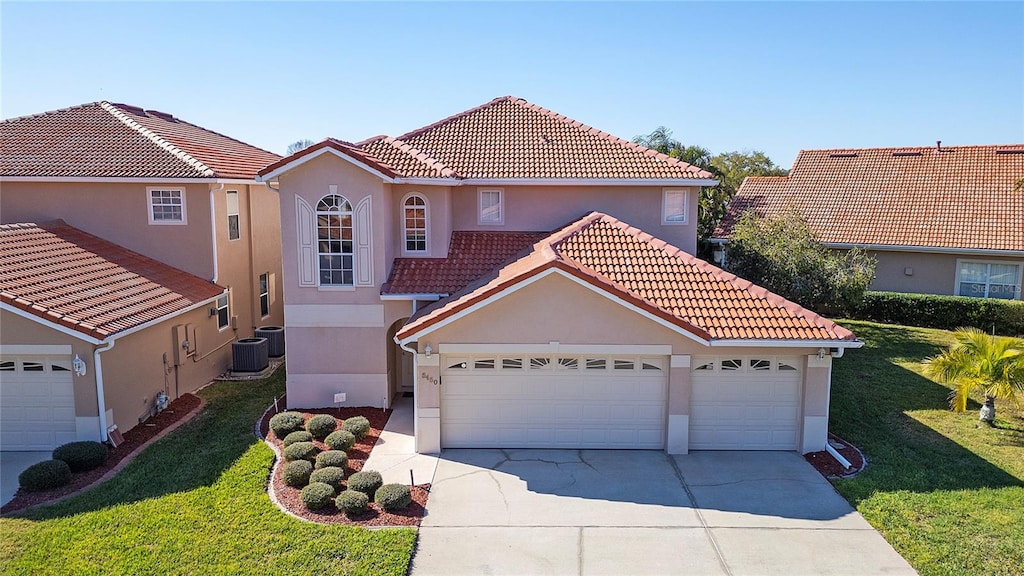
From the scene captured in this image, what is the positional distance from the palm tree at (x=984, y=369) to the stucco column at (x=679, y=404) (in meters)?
6.52

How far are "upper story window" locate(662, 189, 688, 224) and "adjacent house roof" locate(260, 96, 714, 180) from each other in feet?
2.24

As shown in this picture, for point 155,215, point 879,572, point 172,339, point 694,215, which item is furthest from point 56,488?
point 694,215

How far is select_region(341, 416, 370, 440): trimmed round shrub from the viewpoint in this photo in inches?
578

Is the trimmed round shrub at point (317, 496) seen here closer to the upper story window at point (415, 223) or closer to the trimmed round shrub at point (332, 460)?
the trimmed round shrub at point (332, 460)

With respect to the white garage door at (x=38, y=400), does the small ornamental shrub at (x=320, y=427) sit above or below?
below

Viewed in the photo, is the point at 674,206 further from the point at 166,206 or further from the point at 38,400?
the point at 38,400

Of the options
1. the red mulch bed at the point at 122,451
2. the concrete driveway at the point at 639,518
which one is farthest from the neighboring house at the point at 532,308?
the red mulch bed at the point at 122,451

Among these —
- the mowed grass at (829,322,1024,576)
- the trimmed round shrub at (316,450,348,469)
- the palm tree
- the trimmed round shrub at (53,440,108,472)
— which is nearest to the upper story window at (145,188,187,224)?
the trimmed round shrub at (53,440,108,472)

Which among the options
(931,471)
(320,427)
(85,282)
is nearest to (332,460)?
(320,427)

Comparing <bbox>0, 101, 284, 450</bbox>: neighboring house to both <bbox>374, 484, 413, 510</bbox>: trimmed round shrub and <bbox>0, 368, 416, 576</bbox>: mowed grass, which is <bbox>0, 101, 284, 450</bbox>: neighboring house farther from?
<bbox>374, 484, 413, 510</bbox>: trimmed round shrub

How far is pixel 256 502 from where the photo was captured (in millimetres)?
11758


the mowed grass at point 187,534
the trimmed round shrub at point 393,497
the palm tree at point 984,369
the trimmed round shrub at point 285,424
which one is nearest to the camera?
the mowed grass at point 187,534

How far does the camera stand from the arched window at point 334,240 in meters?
16.4

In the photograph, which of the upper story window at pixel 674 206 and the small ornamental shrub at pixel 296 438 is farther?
the upper story window at pixel 674 206
